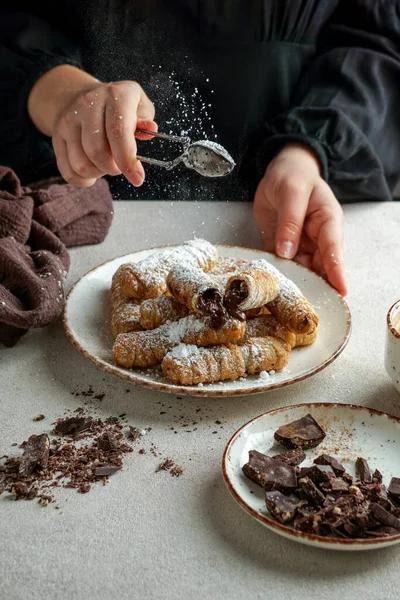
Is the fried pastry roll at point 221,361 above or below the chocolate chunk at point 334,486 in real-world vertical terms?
below

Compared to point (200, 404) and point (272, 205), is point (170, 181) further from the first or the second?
point (200, 404)

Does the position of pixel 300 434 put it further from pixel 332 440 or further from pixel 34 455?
pixel 34 455

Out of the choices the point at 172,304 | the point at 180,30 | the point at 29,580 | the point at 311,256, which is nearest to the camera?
the point at 29,580

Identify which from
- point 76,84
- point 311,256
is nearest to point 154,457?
point 311,256

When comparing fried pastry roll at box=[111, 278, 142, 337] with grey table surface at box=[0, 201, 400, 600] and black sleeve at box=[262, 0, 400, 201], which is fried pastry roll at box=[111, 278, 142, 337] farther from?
black sleeve at box=[262, 0, 400, 201]

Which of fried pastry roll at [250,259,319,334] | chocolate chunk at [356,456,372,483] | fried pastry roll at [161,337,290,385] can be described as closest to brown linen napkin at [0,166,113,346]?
fried pastry roll at [161,337,290,385]

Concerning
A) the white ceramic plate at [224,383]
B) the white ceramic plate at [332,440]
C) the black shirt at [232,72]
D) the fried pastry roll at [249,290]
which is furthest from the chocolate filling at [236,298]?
the black shirt at [232,72]

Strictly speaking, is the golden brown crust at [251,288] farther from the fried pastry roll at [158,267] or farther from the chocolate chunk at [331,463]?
the chocolate chunk at [331,463]

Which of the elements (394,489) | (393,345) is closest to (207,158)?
(393,345)
